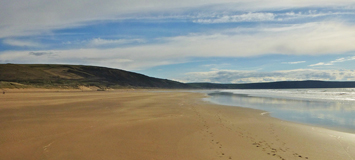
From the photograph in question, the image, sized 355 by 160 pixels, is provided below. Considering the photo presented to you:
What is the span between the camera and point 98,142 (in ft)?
20.8

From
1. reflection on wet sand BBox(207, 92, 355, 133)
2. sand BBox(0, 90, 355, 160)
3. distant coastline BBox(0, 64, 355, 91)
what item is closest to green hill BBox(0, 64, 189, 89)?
distant coastline BBox(0, 64, 355, 91)

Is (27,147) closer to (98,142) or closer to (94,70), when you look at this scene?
(98,142)

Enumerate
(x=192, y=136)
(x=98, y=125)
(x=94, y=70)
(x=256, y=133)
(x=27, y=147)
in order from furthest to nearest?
(x=94, y=70), (x=98, y=125), (x=256, y=133), (x=192, y=136), (x=27, y=147)

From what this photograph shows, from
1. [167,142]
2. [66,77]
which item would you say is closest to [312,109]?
[167,142]

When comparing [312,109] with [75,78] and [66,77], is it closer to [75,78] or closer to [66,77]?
[75,78]

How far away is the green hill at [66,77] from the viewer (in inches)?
2412

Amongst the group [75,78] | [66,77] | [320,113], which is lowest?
A: [320,113]

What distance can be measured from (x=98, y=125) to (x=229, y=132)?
535 cm

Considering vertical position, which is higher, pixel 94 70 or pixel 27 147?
pixel 94 70

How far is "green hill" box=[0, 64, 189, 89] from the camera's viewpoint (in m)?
61.3

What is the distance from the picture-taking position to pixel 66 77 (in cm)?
8269

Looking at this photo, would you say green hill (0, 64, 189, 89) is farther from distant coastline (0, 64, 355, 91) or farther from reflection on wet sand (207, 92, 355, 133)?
reflection on wet sand (207, 92, 355, 133)

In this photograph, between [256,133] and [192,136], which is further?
[256,133]

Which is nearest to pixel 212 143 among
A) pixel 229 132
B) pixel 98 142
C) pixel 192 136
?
pixel 192 136
